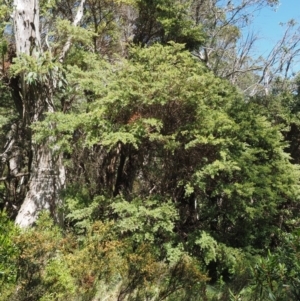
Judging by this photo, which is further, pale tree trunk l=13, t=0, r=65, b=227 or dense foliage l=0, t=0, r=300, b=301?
pale tree trunk l=13, t=0, r=65, b=227

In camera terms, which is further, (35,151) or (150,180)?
(35,151)

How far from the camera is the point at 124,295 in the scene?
4426mm

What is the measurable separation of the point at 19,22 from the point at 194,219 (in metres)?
5.73

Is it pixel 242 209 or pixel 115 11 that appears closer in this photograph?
pixel 242 209

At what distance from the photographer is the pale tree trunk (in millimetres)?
7109

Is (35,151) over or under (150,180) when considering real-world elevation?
over

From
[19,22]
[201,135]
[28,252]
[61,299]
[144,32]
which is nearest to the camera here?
[28,252]

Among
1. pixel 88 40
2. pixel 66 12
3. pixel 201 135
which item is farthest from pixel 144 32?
pixel 201 135

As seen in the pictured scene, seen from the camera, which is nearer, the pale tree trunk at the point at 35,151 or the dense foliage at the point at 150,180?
the dense foliage at the point at 150,180

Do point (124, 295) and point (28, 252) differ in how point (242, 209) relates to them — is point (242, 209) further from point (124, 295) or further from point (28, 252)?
point (28, 252)

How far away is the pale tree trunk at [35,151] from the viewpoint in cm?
711

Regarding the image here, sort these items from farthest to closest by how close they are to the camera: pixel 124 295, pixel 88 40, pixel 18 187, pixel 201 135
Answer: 1. pixel 18 187
2. pixel 88 40
3. pixel 201 135
4. pixel 124 295

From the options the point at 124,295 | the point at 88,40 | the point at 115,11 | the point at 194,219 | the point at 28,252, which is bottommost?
the point at 124,295

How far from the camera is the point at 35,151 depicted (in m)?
7.38
